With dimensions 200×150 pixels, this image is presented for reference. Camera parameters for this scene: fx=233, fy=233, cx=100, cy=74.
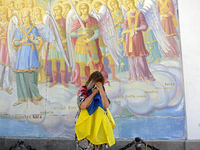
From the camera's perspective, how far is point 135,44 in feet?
19.9

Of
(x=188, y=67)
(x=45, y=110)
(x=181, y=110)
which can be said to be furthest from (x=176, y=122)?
(x=45, y=110)

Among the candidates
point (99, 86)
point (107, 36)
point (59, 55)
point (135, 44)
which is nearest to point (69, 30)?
point (59, 55)

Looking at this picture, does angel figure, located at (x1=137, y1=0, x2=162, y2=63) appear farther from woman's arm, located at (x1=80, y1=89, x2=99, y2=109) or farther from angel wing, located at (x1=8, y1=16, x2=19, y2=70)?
angel wing, located at (x1=8, y1=16, x2=19, y2=70)

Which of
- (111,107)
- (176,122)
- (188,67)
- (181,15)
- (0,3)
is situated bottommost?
(176,122)

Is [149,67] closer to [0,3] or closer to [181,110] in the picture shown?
[181,110]

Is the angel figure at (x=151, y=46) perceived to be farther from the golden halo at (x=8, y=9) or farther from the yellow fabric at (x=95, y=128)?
the golden halo at (x=8, y=9)

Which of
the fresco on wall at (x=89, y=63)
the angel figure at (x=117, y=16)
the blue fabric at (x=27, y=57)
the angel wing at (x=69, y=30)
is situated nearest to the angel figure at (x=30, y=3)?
the fresco on wall at (x=89, y=63)

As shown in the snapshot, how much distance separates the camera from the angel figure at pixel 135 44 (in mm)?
5957

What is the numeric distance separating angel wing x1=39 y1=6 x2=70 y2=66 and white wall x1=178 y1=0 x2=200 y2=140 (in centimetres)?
317

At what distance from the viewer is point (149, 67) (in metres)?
5.94

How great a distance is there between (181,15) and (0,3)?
5.03 metres

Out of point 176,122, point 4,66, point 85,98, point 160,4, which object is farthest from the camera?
point 4,66

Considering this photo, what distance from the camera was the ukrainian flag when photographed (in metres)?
3.62

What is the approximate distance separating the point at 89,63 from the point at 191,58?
8.45ft
